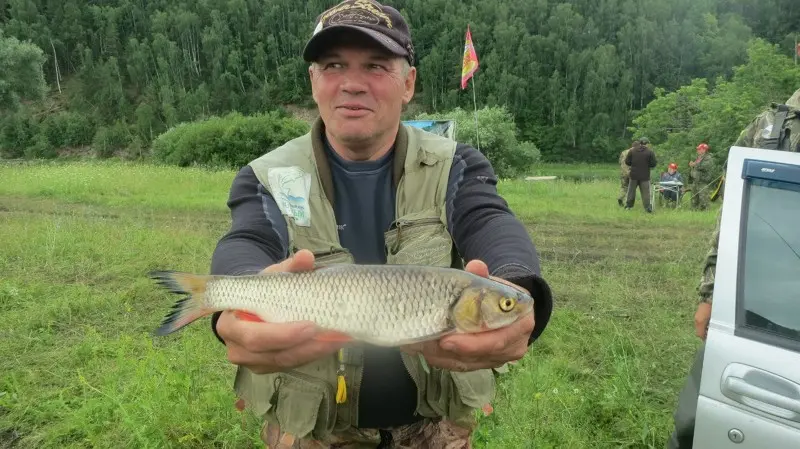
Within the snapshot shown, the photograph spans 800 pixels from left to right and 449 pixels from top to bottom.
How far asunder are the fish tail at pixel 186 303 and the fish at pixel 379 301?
114 millimetres

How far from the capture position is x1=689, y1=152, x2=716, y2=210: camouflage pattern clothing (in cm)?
1847

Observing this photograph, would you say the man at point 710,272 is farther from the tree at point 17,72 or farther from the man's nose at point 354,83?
the tree at point 17,72

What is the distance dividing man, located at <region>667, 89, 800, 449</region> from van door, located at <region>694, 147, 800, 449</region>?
0.23 m

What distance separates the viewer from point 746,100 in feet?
93.8

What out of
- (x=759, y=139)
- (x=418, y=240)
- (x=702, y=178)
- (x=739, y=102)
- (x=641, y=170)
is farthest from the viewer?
(x=739, y=102)

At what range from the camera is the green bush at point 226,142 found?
147ft

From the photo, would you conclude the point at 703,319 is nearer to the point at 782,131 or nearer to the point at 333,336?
the point at 782,131

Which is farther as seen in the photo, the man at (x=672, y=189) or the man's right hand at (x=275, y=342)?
the man at (x=672, y=189)

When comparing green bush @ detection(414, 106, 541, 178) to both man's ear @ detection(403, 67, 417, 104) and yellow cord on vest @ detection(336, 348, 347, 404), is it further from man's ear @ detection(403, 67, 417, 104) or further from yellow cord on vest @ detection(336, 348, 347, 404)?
yellow cord on vest @ detection(336, 348, 347, 404)

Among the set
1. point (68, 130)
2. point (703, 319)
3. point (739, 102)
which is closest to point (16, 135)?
point (68, 130)

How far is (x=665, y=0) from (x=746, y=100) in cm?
8044

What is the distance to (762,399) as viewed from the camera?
250 centimetres

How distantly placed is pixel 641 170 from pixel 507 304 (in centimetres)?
1641

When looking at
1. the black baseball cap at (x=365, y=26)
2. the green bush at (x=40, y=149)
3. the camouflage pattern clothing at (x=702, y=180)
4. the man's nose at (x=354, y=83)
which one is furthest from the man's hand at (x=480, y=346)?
the green bush at (x=40, y=149)
